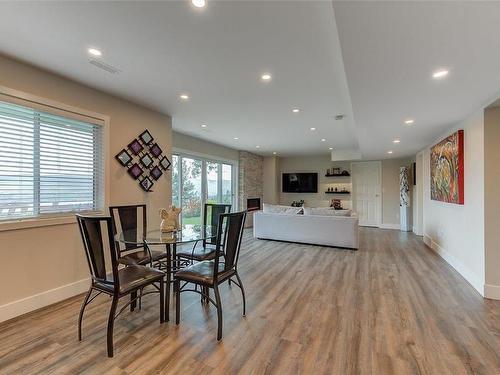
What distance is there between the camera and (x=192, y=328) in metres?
2.25

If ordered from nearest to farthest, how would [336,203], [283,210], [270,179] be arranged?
[283,210] < [336,203] < [270,179]

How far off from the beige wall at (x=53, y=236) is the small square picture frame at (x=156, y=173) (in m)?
0.31

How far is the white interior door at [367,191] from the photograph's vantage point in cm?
838

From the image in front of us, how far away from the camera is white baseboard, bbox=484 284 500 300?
2.89m

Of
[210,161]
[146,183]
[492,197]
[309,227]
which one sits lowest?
[309,227]

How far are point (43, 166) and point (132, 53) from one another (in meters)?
1.61

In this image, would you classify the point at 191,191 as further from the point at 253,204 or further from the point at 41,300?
the point at 41,300

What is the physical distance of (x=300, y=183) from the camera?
30.6ft

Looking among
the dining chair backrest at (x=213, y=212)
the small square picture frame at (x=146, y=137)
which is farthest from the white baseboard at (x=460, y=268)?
the small square picture frame at (x=146, y=137)

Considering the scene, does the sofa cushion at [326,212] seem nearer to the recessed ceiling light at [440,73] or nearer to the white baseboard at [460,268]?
the white baseboard at [460,268]

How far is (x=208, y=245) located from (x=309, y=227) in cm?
278

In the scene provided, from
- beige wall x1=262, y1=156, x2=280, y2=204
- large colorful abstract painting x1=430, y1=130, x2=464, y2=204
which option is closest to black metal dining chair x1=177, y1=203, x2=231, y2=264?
large colorful abstract painting x1=430, y1=130, x2=464, y2=204

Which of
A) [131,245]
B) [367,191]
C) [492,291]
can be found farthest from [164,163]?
[367,191]

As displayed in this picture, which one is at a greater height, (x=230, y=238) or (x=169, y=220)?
(x=169, y=220)
